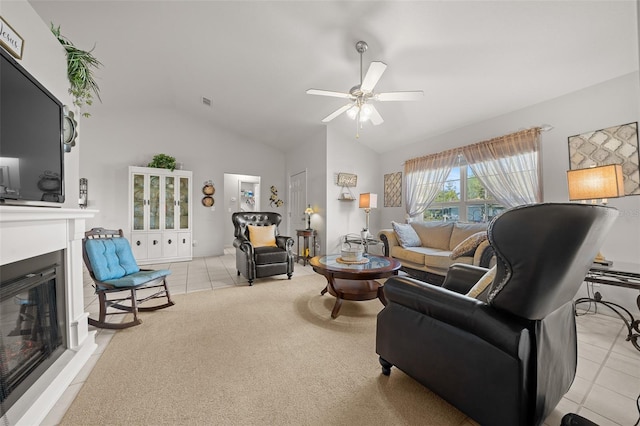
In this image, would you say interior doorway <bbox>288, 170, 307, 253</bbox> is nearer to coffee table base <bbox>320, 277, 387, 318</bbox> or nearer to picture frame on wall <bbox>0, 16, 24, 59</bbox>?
coffee table base <bbox>320, 277, 387, 318</bbox>

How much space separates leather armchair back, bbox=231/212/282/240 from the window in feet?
9.62

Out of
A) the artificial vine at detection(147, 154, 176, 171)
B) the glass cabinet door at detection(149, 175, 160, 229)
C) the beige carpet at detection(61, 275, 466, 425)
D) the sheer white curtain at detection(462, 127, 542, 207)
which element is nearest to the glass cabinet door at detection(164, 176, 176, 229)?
the glass cabinet door at detection(149, 175, 160, 229)

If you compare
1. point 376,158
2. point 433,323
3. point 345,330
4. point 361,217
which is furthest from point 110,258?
point 376,158

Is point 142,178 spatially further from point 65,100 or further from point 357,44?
point 357,44

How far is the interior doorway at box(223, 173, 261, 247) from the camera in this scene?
5984 millimetres

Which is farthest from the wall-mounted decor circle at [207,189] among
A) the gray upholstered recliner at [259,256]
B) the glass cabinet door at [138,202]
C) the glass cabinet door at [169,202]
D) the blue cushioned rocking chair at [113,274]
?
the blue cushioned rocking chair at [113,274]

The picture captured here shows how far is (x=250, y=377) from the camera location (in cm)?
146

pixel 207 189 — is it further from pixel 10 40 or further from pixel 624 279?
pixel 624 279

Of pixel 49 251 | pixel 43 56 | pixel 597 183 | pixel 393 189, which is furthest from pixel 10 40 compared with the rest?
pixel 393 189

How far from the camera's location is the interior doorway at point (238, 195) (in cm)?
598

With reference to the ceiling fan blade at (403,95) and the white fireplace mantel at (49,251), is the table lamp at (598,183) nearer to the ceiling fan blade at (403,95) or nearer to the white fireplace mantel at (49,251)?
the ceiling fan blade at (403,95)

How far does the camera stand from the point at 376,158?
520 centimetres

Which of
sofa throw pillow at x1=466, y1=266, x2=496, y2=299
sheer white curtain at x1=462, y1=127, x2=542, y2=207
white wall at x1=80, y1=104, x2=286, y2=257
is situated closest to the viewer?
sofa throw pillow at x1=466, y1=266, x2=496, y2=299

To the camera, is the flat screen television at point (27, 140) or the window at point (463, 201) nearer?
the flat screen television at point (27, 140)
